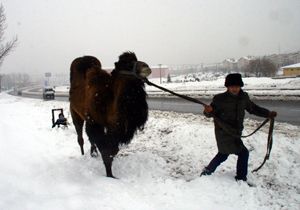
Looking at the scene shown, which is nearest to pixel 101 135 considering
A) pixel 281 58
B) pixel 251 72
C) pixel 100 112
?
pixel 100 112

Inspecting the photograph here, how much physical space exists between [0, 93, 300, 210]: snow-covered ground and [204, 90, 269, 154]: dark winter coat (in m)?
0.59

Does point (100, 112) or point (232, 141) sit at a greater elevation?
point (100, 112)

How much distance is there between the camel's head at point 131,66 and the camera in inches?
189

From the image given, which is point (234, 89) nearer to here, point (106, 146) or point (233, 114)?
point (233, 114)

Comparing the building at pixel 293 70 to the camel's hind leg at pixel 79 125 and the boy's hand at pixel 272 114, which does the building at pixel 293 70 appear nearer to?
the camel's hind leg at pixel 79 125

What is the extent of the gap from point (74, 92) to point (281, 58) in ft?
430

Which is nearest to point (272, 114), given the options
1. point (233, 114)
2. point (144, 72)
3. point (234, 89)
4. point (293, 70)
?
point (233, 114)

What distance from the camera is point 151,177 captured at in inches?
213

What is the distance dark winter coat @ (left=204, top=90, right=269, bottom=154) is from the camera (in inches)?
193

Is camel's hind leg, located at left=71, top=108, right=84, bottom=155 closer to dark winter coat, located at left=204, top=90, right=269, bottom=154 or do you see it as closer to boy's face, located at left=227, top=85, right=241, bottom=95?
dark winter coat, located at left=204, top=90, right=269, bottom=154

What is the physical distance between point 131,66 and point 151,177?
2.07 metres

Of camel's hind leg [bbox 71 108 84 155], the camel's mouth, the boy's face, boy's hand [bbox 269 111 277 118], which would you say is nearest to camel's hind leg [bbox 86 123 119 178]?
the camel's mouth

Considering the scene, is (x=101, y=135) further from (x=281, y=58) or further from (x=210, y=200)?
(x=281, y=58)

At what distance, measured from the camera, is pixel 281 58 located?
123312 millimetres
